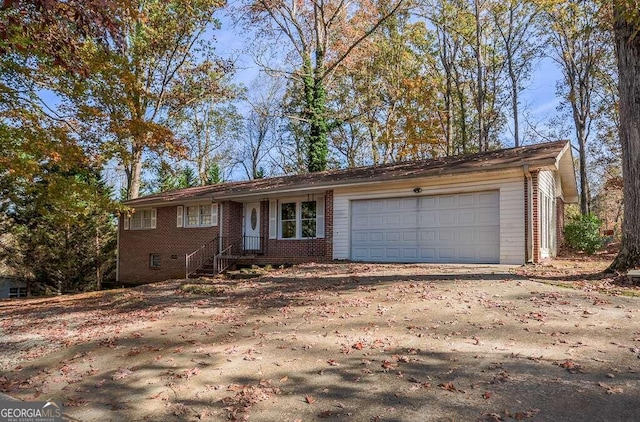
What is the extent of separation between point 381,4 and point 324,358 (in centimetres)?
2290

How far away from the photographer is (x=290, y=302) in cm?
826

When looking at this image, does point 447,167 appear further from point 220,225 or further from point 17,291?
point 17,291

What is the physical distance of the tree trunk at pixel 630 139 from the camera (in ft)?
29.5

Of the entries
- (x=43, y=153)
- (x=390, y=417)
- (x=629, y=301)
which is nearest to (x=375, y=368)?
(x=390, y=417)

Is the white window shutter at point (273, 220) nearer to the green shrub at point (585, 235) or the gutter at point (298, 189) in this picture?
the gutter at point (298, 189)

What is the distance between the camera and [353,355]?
5117mm

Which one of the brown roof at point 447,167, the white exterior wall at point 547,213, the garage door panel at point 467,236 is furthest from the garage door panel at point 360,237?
the white exterior wall at point 547,213

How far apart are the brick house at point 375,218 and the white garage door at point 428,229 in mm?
30

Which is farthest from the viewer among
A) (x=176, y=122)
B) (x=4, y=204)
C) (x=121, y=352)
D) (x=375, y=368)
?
(x=176, y=122)

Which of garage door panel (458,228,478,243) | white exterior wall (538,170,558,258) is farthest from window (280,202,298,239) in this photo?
white exterior wall (538,170,558,258)

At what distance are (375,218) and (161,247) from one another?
10.7 m

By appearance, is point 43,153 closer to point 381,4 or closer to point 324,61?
point 324,61

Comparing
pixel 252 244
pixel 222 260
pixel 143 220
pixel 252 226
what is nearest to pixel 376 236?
pixel 252 244

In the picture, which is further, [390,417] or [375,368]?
[375,368]
